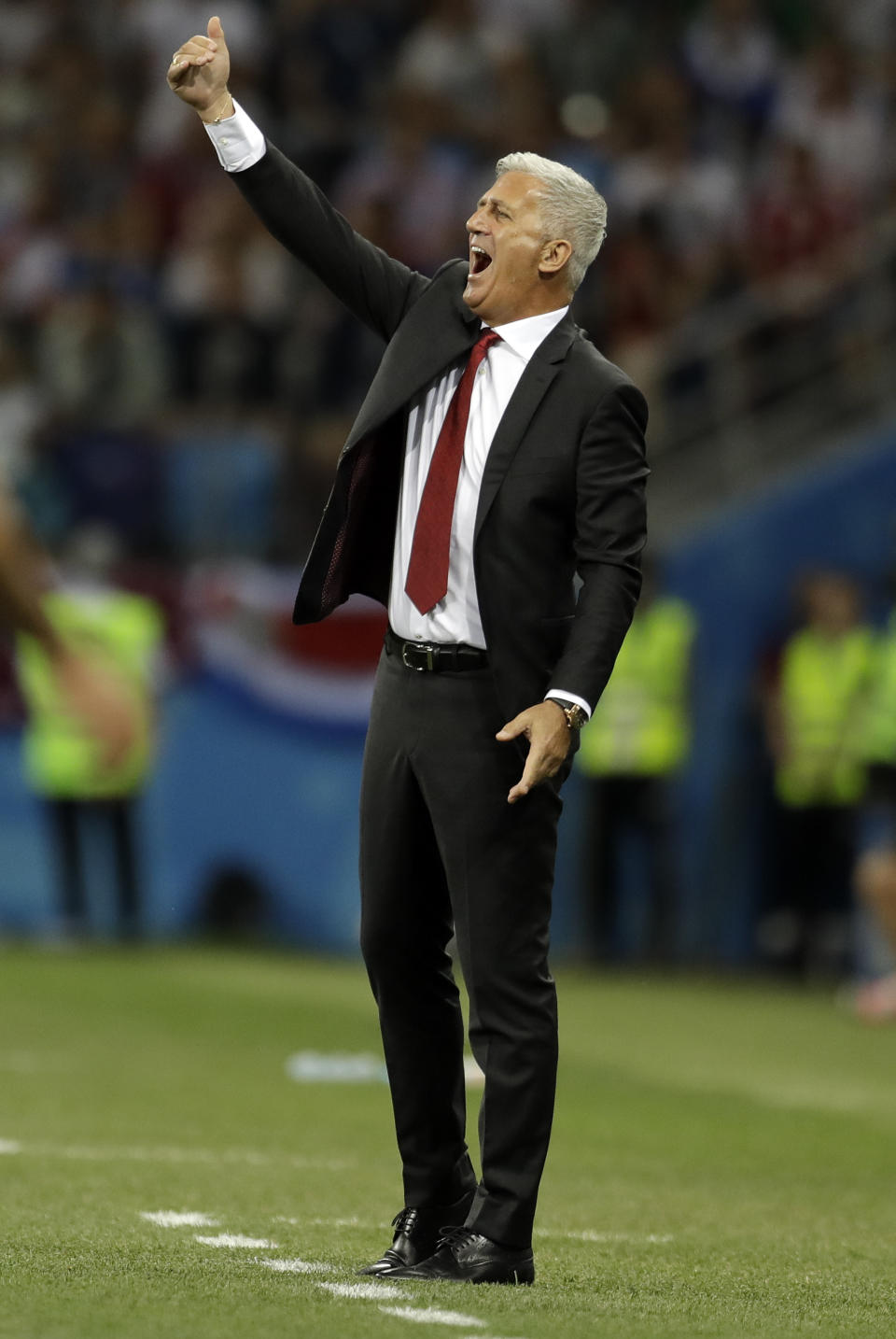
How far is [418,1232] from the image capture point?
4785 mm

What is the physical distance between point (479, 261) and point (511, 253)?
0.09 m

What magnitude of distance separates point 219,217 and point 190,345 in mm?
1446

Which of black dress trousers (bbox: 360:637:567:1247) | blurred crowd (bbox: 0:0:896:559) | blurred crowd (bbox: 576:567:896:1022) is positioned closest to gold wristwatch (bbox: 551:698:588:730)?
black dress trousers (bbox: 360:637:567:1247)

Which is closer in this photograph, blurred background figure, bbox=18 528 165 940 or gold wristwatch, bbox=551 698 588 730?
gold wristwatch, bbox=551 698 588 730

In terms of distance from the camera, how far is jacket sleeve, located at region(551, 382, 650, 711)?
4574 millimetres

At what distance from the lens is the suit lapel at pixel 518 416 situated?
4676 mm

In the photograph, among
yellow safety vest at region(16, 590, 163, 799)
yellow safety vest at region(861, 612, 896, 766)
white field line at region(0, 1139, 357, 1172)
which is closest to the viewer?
white field line at region(0, 1139, 357, 1172)

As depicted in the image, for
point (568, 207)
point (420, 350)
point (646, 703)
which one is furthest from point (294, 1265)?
point (646, 703)

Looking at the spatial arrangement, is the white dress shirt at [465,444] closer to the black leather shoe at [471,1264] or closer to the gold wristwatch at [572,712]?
the gold wristwatch at [572,712]

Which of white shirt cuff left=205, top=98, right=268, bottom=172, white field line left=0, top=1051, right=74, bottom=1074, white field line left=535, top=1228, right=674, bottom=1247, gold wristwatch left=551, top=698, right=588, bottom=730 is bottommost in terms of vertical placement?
white field line left=535, top=1228, right=674, bottom=1247

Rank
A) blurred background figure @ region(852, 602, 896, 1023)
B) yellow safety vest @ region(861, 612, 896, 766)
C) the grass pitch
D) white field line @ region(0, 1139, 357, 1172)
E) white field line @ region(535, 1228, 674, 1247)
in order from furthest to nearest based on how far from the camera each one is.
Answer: yellow safety vest @ region(861, 612, 896, 766), blurred background figure @ region(852, 602, 896, 1023), white field line @ region(0, 1139, 357, 1172), white field line @ region(535, 1228, 674, 1247), the grass pitch

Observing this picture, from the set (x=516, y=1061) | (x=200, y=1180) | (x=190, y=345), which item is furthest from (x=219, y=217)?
(x=516, y=1061)

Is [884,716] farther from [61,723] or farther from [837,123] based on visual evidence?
[837,123]

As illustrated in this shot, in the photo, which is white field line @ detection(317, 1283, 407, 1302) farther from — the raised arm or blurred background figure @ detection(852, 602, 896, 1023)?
blurred background figure @ detection(852, 602, 896, 1023)
